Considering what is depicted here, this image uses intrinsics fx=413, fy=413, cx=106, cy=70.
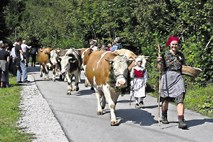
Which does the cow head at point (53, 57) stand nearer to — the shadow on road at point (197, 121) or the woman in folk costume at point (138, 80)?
the woman in folk costume at point (138, 80)

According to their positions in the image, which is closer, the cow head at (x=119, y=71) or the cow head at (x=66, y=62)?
the cow head at (x=119, y=71)

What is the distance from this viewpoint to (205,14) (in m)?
16.0

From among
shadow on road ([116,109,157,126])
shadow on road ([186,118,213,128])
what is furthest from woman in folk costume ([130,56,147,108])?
shadow on road ([186,118,213,128])

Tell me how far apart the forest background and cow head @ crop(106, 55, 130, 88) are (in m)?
3.50

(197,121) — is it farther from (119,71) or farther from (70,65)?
(70,65)

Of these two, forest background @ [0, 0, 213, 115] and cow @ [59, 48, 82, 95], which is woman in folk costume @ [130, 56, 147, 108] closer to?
forest background @ [0, 0, 213, 115]

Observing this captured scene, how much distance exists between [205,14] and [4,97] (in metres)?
8.23

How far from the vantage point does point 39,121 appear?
1019 centimetres

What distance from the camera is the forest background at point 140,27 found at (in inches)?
624

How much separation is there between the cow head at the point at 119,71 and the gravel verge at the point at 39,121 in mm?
1685

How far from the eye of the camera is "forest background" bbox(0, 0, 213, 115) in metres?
15.9

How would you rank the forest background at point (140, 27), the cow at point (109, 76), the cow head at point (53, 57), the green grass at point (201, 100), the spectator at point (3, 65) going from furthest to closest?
the cow head at point (53, 57)
the spectator at point (3, 65)
the forest background at point (140, 27)
the green grass at point (201, 100)
the cow at point (109, 76)

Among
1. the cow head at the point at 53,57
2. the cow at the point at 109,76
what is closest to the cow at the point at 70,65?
the cow head at the point at 53,57

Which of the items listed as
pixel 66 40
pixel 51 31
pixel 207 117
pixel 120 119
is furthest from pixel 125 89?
pixel 51 31
